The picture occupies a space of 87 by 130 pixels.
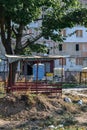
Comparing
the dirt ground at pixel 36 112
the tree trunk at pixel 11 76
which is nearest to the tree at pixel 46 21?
the tree trunk at pixel 11 76

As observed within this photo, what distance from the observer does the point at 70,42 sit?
90.5 metres

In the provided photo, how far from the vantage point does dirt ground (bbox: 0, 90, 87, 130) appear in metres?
18.2

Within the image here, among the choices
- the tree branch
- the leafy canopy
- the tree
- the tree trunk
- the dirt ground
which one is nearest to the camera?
the dirt ground

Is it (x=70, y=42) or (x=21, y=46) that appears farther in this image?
(x=70, y=42)

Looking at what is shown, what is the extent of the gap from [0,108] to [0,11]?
24.3ft

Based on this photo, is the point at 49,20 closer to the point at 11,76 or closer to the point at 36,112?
the point at 11,76

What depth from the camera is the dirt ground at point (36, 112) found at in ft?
59.7

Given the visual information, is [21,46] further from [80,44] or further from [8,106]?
[80,44]

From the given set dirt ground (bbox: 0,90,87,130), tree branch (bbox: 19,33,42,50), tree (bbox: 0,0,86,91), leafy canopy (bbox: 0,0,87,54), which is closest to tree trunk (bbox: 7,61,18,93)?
tree (bbox: 0,0,86,91)

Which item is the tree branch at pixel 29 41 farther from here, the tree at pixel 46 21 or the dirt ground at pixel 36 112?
the dirt ground at pixel 36 112

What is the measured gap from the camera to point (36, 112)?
20.2m

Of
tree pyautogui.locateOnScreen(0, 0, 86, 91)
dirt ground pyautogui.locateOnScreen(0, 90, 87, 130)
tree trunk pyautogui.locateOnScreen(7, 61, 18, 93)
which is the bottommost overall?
dirt ground pyautogui.locateOnScreen(0, 90, 87, 130)

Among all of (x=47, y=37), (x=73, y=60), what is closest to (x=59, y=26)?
(x=47, y=37)

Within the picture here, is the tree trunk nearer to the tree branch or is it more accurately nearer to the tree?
the tree
